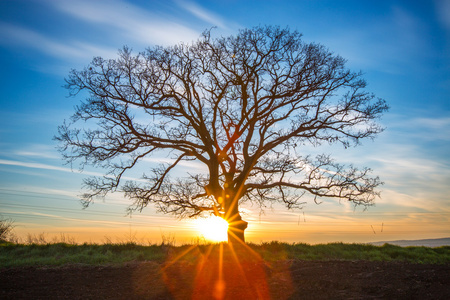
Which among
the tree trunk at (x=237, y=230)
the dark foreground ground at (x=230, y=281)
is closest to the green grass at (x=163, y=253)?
the tree trunk at (x=237, y=230)

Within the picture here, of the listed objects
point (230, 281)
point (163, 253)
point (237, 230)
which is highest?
point (237, 230)

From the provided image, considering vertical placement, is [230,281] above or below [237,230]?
below

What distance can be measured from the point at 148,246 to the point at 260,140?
21.9ft

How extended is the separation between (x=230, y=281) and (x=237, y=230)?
651cm

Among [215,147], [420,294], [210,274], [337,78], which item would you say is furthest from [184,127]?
[420,294]

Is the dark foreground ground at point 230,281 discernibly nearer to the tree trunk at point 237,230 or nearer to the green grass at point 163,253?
the green grass at point 163,253

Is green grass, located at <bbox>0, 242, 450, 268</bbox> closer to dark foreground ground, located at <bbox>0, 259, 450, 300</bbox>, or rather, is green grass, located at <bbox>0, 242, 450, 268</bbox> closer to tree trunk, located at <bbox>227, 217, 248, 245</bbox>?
tree trunk, located at <bbox>227, 217, 248, 245</bbox>

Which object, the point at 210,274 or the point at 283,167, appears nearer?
the point at 210,274

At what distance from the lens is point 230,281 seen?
882cm

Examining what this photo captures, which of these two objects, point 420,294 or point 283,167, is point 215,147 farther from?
point 420,294

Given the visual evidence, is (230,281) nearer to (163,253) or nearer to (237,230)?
(163,253)

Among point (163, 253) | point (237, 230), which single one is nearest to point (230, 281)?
point (163, 253)

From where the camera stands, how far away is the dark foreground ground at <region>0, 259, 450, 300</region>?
294 inches

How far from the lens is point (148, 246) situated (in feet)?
47.8
